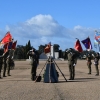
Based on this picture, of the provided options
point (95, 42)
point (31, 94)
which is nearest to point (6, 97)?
point (31, 94)

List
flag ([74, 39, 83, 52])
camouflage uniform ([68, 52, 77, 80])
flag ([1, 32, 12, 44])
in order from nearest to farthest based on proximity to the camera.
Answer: camouflage uniform ([68, 52, 77, 80]), flag ([1, 32, 12, 44]), flag ([74, 39, 83, 52])

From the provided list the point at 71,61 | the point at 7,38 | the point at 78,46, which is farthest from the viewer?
the point at 78,46

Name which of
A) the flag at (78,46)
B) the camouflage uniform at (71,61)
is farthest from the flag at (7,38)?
the flag at (78,46)

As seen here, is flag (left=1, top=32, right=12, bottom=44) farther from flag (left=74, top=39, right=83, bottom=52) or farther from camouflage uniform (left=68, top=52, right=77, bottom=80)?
flag (left=74, top=39, right=83, bottom=52)

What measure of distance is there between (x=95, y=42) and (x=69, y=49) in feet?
31.5

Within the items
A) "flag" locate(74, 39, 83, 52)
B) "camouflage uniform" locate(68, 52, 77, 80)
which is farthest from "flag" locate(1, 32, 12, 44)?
"flag" locate(74, 39, 83, 52)

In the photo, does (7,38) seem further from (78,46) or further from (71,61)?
(78,46)

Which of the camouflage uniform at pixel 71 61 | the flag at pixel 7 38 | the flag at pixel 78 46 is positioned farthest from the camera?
the flag at pixel 78 46

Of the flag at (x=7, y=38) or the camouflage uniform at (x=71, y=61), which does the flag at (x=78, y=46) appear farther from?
the flag at (x=7, y=38)

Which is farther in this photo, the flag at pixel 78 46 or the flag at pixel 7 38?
the flag at pixel 78 46

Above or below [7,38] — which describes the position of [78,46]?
below

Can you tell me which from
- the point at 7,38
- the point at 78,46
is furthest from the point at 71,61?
the point at 7,38

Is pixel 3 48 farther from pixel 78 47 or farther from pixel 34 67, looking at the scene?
pixel 78 47

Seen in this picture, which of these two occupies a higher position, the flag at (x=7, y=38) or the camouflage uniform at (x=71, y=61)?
the flag at (x=7, y=38)
